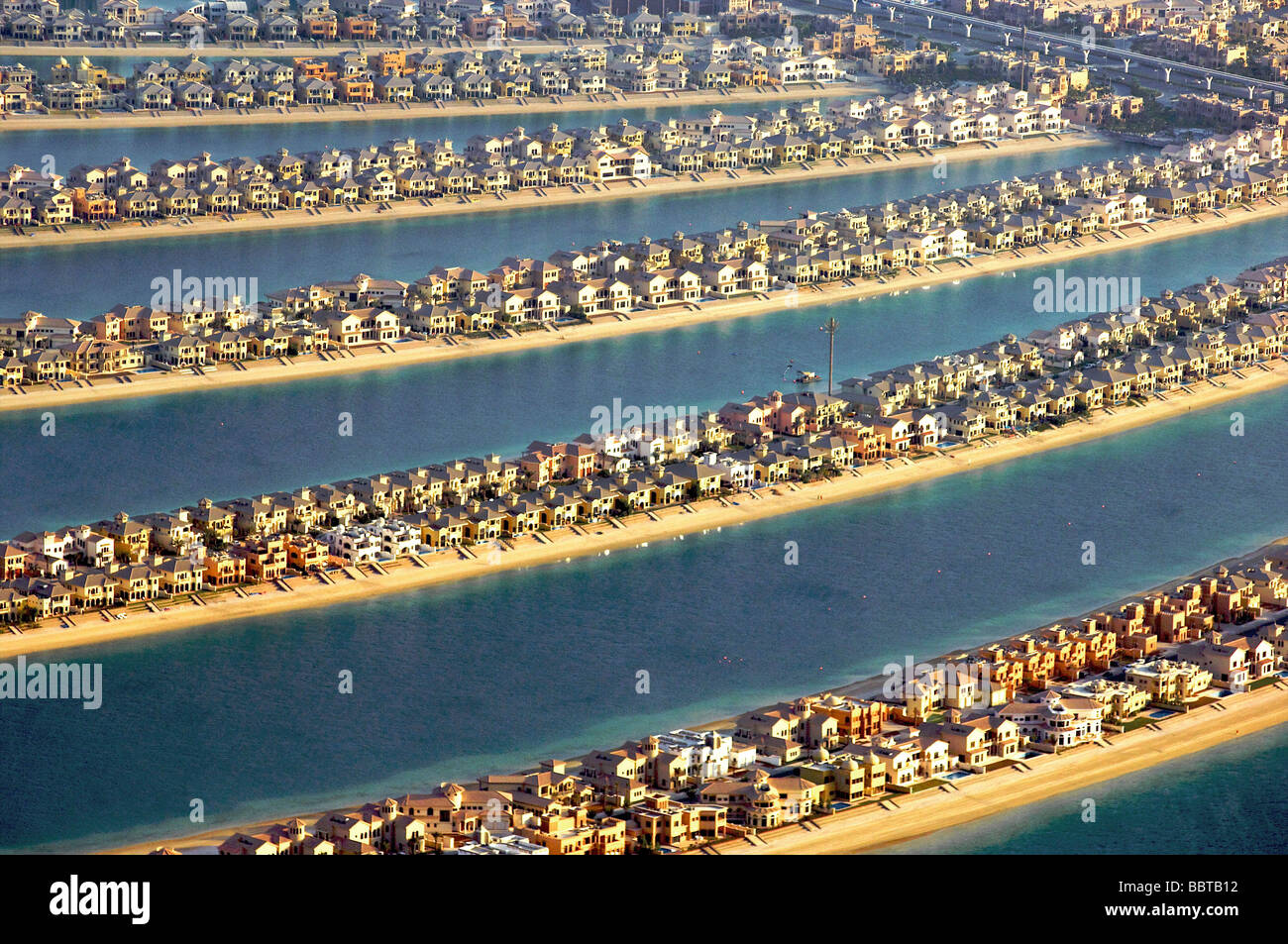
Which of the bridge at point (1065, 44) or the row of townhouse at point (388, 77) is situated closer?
the row of townhouse at point (388, 77)

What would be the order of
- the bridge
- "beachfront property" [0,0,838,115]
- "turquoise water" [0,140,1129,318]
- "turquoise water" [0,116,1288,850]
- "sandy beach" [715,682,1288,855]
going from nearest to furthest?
"sandy beach" [715,682,1288,855]
"turquoise water" [0,116,1288,850]
"turquoise water" [0,140,1129,318]
"beachfront property" [0,0,838,115]
the bridge

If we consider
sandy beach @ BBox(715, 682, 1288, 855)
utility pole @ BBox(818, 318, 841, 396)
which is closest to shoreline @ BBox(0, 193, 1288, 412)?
utility pole @ BBox(818, 318, 841, 396)

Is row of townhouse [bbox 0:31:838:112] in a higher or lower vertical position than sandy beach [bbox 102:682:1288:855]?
higher

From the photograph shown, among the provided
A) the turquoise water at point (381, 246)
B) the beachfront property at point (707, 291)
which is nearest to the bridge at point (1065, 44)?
the beachfront property at point (707, 291)

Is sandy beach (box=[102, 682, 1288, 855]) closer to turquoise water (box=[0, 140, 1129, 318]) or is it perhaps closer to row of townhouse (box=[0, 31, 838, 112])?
turquoise water (box=[0, 140, 1129, 318])

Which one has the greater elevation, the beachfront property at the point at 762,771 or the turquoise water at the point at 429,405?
the beachfront property at the point at 762,771

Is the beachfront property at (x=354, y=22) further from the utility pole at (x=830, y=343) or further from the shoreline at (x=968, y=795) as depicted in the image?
the shoreline at (x=968, y=795)
